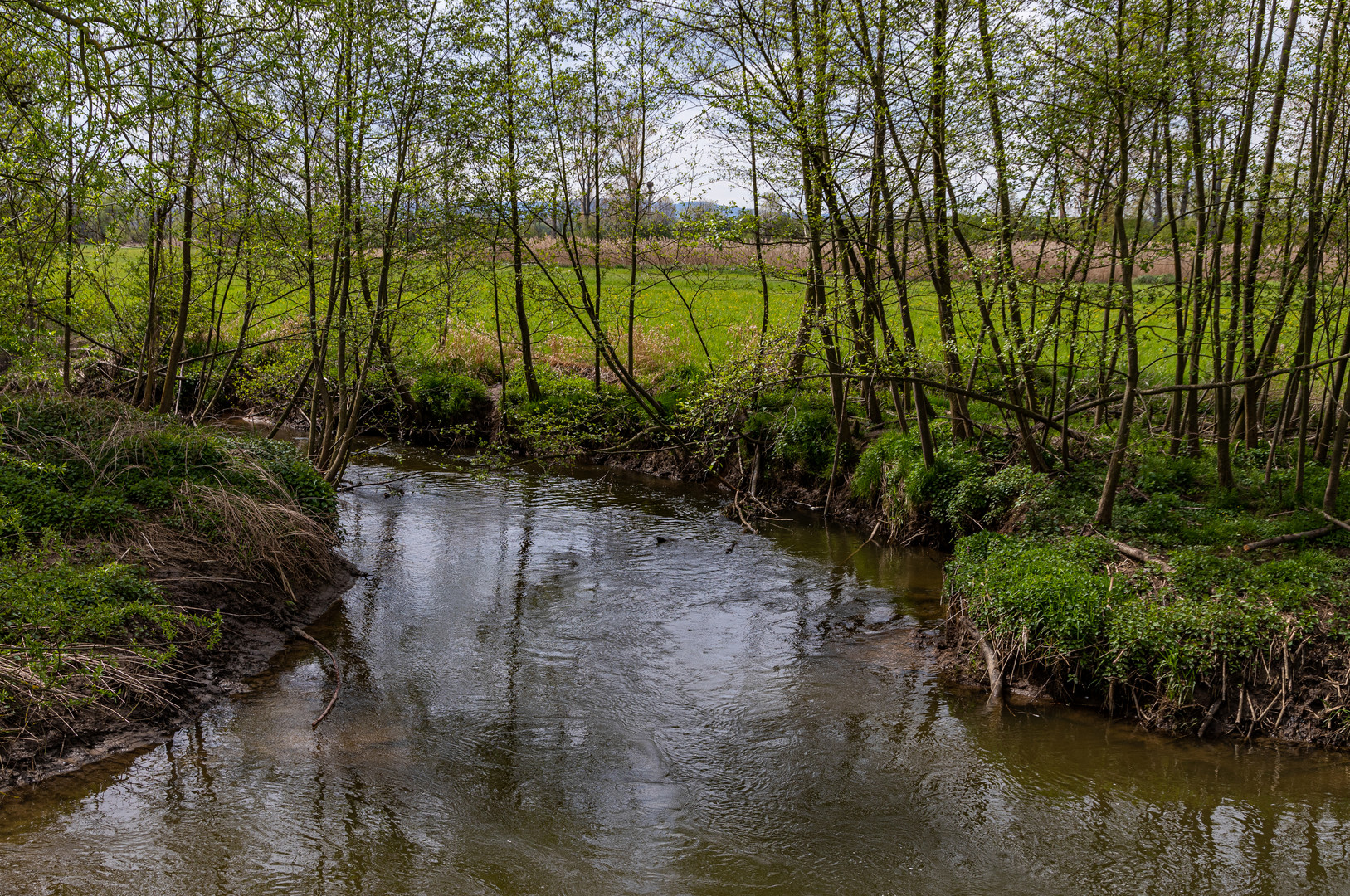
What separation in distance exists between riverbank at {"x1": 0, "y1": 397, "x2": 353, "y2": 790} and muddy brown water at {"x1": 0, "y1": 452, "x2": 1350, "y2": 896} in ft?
1.46

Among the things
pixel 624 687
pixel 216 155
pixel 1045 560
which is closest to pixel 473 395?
pixel 216 155

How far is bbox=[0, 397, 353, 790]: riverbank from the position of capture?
6.65m

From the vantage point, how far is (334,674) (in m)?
8.52

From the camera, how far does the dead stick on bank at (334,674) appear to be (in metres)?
7.56

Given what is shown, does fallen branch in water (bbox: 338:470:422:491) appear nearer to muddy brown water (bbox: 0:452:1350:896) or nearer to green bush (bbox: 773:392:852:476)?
muddy brown water (bbox: 0:452:1350:896)

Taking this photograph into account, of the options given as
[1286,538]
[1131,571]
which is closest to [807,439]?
[1131,571]

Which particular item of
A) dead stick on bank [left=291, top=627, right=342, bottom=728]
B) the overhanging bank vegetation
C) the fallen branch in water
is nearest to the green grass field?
the overhanging bank vegetation

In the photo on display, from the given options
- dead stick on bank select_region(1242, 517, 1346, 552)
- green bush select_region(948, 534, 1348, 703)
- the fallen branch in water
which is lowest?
the fallen branch in water

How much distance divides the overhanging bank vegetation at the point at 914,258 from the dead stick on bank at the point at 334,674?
11.8 ft

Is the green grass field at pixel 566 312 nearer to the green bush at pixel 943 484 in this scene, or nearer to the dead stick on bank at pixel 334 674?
the green bush at pixel 943 484

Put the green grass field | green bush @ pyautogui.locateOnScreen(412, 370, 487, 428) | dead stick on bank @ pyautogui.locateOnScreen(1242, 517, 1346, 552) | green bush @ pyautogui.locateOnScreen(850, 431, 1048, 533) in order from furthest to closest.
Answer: green bush @ pyautogui.locateOnScreen(412, 370, 487, 428) < green bush @ pyautogui.locateOnScreen(850, 431, 1048, 533) < the green grass field < dead stick on bank @ pyautogui.locateOnScreen(1242, 517, 1346, 552)

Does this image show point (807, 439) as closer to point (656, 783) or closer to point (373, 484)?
point (373, 484)

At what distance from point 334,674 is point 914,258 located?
9169 millimetres

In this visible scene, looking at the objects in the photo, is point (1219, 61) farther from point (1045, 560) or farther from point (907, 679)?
point (907, 679)
